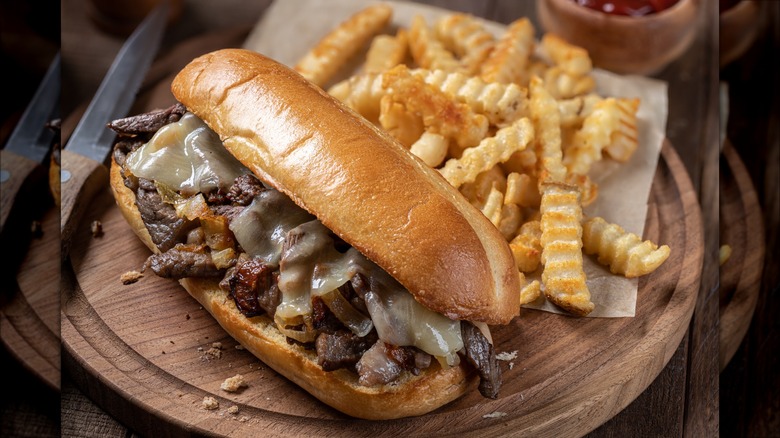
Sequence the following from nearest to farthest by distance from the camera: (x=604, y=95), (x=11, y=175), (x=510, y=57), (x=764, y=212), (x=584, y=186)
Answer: (x=11, y=175)
(x=584, y=186)
(x=510, y=57)
(x=764, y=212)
(x=604, y=95)

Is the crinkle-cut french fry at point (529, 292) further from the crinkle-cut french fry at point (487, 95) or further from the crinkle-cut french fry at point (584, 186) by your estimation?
the crinkle-cut french fry at point (487, 95)

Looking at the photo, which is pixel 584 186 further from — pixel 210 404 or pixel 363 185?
pixel 210 404

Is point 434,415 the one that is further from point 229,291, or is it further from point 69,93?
point 69,93

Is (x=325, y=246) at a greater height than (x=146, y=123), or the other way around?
(x=146, y=123)

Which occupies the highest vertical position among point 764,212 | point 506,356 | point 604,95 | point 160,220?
point 160,220

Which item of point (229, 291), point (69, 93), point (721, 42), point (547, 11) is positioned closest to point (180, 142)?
point (229, 291)

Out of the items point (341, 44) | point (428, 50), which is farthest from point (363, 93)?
point (341, 44)

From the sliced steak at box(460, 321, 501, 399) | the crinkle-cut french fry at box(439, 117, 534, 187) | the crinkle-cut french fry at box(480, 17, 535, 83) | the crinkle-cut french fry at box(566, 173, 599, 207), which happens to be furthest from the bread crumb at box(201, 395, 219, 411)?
the crinkle-cut french fry at box(480, 17, 535, 83)

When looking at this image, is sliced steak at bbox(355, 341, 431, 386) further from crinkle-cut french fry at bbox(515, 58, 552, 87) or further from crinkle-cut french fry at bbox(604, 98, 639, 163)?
crinkle-cut french fry at bbox(515, 58, 552, 87)
